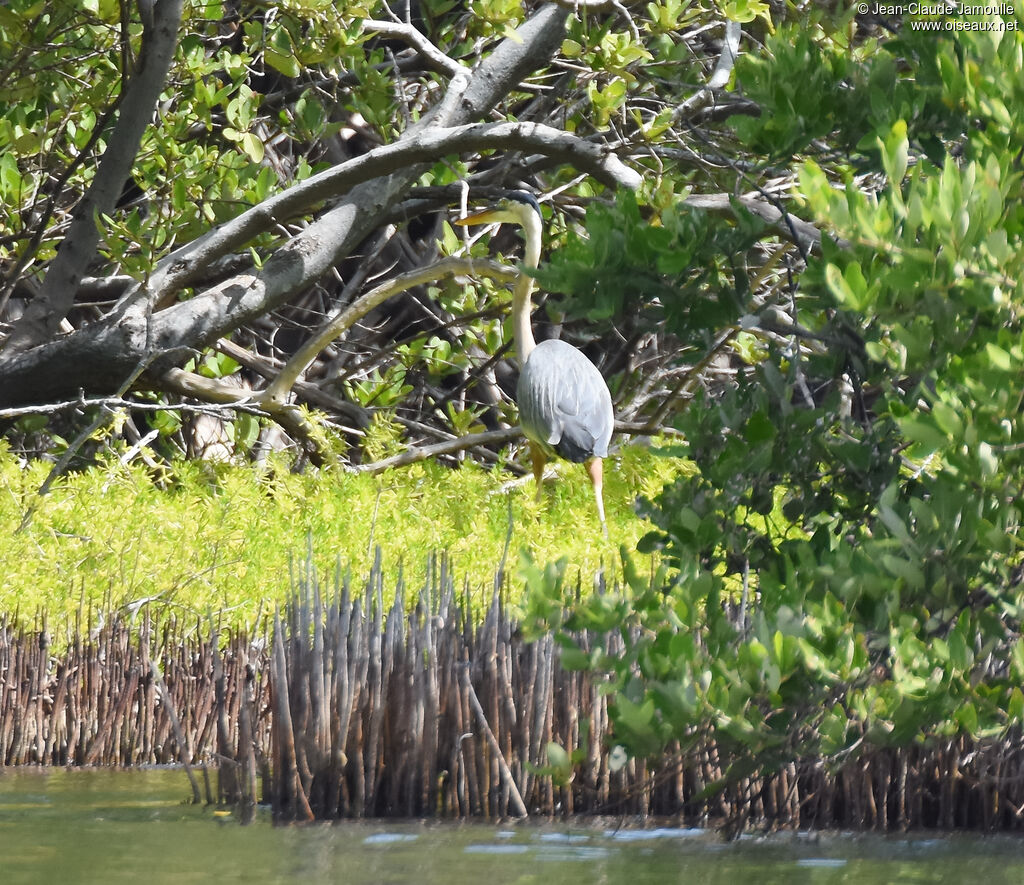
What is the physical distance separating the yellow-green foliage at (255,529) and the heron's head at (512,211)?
145 cm

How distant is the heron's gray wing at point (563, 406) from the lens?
7.70m

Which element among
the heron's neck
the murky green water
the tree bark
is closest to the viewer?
the murky green water

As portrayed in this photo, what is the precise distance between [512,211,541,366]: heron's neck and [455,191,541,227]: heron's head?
23mm

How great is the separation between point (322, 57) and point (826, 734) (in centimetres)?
532

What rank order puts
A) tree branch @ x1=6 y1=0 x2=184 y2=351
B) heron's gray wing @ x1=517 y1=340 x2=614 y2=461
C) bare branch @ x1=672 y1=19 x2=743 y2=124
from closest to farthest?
tree branch @ x1=6 y1=0 x2=184 y2=351 → bare branch @ x1=672 y1=19 x2=743 y2=124 → heron's gray wing @ x1=517 y1=340 x2=614 y2=461

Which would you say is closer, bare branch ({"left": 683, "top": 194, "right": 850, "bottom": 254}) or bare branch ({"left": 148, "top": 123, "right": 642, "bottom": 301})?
bare branch ({"left": 683, "top": 194, "right": 850, "bottom": 254})

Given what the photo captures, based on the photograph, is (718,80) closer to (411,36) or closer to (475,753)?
(411,36)

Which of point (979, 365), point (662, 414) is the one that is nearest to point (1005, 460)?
point (979, 365)

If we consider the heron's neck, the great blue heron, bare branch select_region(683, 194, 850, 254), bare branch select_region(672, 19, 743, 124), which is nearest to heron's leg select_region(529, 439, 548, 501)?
the great blue heron

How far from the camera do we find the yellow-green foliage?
5887 mm

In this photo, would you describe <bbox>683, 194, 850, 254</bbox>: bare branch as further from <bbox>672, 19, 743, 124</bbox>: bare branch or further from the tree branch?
the tree branch

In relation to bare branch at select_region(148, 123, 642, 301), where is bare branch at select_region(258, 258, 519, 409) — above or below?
below

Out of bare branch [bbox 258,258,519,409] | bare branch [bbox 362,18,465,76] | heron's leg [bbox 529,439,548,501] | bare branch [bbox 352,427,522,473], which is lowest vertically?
heron's leg [bbox 529,439,548,501]

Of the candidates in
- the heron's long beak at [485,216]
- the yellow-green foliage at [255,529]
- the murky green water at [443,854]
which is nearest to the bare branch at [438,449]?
the yellow-green foliage at [255,529]
